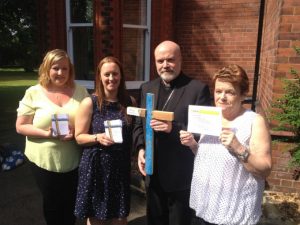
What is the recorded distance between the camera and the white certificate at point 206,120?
1890 mm

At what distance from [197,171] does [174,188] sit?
467 mm

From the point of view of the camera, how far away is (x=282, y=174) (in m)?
3.87

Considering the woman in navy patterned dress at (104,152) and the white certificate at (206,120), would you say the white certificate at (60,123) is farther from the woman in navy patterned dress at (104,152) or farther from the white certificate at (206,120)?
the white certificate at (206,120)

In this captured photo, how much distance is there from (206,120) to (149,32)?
5.53m

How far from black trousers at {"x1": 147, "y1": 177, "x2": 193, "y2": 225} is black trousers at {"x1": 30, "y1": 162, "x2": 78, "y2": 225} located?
2.32 ft

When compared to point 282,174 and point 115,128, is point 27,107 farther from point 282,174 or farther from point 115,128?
point 282,174

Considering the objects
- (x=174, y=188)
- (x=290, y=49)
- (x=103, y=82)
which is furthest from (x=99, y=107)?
(x=290, y=49)

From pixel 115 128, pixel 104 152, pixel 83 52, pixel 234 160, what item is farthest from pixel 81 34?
pixel 234 160

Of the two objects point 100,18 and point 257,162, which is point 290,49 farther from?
point 100,18

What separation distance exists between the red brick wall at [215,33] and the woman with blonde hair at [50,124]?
4.84m

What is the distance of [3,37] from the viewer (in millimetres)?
14477

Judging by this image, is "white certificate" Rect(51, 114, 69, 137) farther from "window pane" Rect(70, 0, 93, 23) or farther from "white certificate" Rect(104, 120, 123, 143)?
Answer: "window pane" Rect(70, 0, 93, 23)

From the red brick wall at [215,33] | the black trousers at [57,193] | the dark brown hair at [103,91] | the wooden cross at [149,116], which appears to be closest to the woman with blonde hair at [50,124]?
the black trousers at [57,193]

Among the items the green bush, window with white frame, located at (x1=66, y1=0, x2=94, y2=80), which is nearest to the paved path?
the green bush
